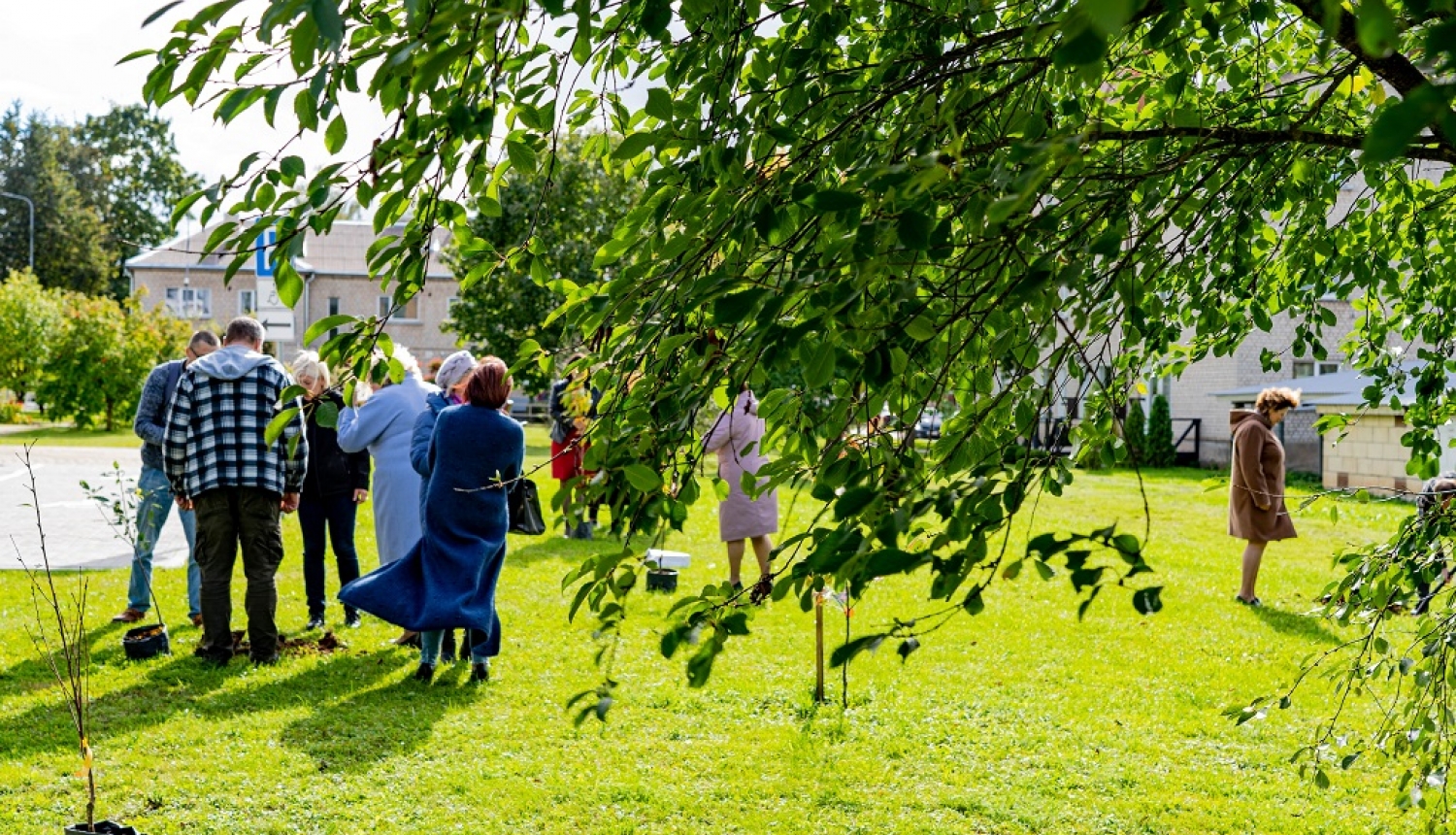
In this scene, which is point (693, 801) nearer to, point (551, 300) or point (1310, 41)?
point (1310, 41)

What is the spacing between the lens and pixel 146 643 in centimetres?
800

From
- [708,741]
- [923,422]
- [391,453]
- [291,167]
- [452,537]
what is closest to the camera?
[291,167]

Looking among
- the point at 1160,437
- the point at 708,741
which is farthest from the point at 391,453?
the point at 1160,437

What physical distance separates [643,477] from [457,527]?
200 inches

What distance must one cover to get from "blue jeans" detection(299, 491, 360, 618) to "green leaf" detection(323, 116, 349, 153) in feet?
22.6

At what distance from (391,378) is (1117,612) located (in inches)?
343

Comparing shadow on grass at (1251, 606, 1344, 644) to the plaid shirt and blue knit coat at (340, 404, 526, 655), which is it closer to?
blue knit coat at (340, 404, 526, 655)

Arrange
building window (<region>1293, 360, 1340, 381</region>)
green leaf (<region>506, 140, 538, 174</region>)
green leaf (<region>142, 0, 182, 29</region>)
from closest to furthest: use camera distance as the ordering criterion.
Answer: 1. green leaf (<region>142, 0, 182, 29</region>)
2. green leaf (<region>506, 140, 538, 174</region>)
3. building window (<region>1293, 360, 1340, 381</region>)

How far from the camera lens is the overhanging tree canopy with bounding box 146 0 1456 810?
196 centimetres

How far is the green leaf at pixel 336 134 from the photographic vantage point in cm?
216

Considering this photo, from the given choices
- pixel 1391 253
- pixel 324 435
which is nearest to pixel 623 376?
pixel 1391 253

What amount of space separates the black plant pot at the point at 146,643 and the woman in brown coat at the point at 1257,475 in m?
7.57

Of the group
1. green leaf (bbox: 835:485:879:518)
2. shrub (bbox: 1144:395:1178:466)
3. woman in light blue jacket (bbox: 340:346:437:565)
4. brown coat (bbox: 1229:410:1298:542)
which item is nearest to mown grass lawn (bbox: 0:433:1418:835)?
woman in light blue jacket (bbox: 340:346:437:565)

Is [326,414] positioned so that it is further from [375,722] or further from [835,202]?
[375,722]
